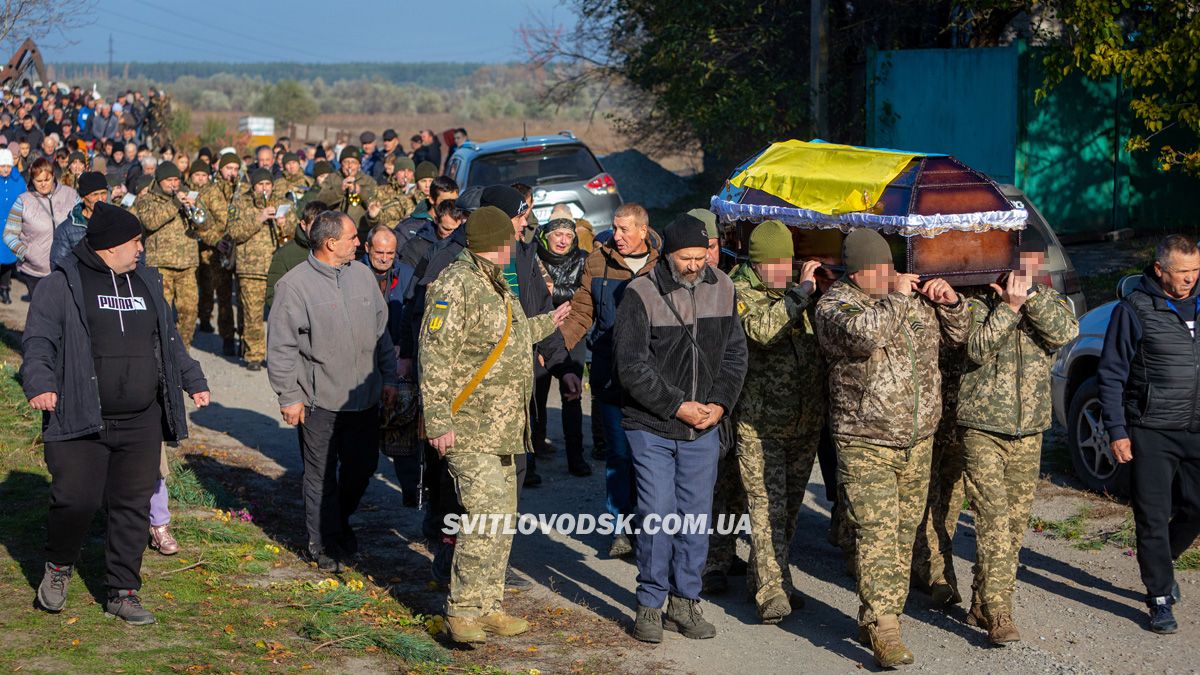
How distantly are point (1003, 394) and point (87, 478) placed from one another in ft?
14.5

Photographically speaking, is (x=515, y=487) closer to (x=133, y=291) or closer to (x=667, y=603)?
(x=667, y=603)

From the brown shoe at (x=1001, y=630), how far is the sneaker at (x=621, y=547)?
2.35 meters

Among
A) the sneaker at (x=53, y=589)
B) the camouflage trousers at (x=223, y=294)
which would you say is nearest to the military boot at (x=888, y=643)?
the sneaker at (x=53, y=589)

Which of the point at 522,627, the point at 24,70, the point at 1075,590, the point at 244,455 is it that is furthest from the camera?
the point at 24,70

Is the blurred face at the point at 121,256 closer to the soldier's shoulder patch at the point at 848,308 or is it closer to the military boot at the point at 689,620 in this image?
the military boot at the point at 689,620

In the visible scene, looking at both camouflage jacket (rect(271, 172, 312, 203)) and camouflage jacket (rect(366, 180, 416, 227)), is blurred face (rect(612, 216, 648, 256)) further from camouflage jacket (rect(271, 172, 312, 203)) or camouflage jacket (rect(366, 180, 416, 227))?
camouflage jacket (rect(271, 172, 312, 203))

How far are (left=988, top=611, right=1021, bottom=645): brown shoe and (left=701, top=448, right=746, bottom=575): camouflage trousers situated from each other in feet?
5.02

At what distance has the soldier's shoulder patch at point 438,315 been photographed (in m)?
6.35

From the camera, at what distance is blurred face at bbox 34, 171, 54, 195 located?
1252 centimetres

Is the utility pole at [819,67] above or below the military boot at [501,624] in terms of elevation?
above

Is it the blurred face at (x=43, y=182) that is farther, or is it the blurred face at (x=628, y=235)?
the blurred face at (x=43, y=182)

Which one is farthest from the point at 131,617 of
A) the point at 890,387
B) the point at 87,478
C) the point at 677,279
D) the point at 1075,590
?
the point at 1075,590

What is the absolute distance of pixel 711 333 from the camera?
6.57 m

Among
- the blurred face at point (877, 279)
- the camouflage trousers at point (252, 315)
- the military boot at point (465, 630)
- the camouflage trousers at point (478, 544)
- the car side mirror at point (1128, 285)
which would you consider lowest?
the military boot at point (465, 630)
